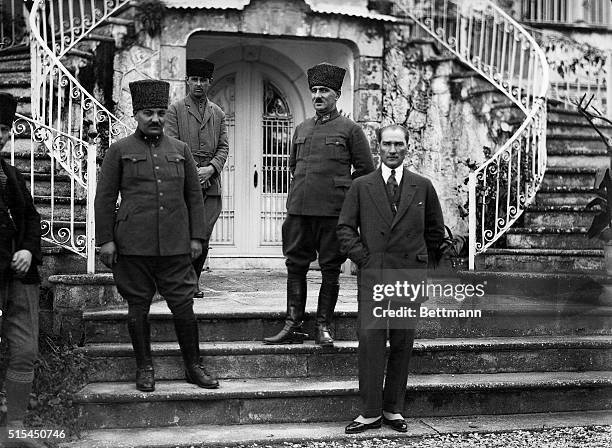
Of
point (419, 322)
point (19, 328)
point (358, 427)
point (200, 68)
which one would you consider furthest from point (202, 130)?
point (358, 427)

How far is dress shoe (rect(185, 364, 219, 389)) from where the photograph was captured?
5.62m

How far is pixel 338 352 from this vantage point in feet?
19.9

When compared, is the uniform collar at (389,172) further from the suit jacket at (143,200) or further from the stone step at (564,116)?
the stone step at (564,116)

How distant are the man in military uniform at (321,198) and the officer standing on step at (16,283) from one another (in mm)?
1667

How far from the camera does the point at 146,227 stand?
5.46m

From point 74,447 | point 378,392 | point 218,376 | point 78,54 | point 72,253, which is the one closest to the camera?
point 74,447

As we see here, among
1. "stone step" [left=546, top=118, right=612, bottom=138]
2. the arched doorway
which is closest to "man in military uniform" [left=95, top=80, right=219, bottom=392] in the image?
the arched doorway

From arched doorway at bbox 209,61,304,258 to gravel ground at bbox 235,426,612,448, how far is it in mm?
5293

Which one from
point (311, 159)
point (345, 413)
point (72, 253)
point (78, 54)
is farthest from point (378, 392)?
point (78, 54)

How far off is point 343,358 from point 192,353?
1.04m

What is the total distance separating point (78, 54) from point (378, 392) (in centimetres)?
532

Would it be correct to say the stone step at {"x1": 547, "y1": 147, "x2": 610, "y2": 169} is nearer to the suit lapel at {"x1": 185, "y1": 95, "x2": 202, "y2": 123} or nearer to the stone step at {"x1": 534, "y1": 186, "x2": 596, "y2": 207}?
the stone step at {"x1": 534, "y1": 186, "x2": 596, "y2": 207}

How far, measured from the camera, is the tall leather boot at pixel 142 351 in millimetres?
5480

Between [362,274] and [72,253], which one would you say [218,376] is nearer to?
[362,274]
